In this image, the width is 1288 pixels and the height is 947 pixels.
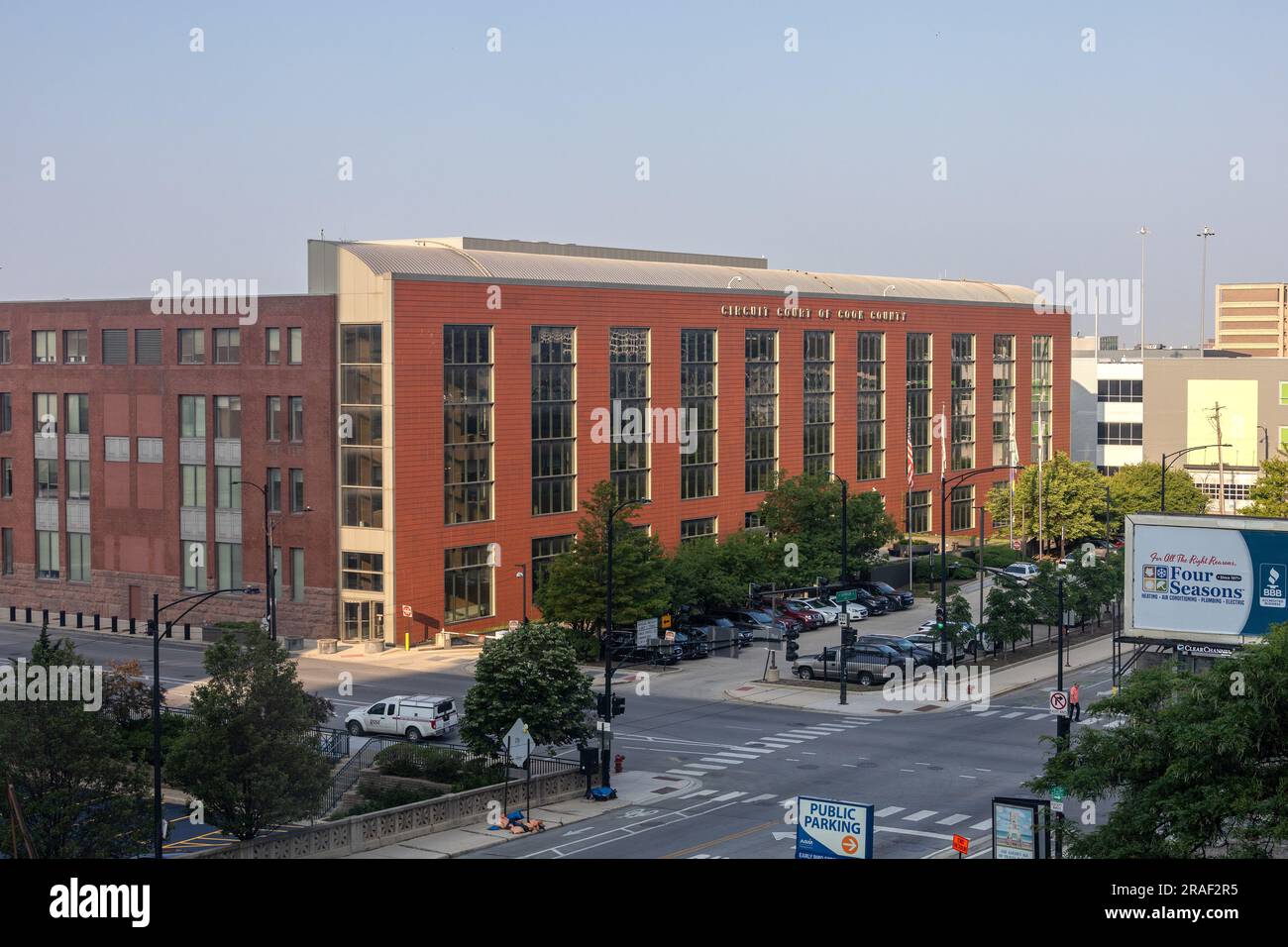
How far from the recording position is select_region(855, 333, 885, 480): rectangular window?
9356 cm

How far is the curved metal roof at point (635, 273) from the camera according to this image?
66.9 metres

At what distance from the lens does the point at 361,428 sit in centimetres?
6588

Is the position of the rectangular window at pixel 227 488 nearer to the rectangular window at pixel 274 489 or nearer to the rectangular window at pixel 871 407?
the rectangular window at pixel 274 489

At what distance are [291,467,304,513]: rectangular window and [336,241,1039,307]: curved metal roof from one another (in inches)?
403

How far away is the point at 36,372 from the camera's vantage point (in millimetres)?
76625

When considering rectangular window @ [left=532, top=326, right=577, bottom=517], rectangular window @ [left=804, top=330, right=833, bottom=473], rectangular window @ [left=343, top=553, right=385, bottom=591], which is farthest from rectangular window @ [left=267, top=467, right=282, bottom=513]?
rectangular window @ [left=804, top=330, right=833, bottom=473]

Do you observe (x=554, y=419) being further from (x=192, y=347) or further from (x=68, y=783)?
(x=68, y=783)

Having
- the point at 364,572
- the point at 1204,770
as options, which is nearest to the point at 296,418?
the point at 364,572

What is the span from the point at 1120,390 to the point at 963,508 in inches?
1135

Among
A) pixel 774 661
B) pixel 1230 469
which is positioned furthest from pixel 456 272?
pixel 1230 469

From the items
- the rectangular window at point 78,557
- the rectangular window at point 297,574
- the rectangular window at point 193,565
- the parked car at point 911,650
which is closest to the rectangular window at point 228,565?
the rectangular window at point 193,565

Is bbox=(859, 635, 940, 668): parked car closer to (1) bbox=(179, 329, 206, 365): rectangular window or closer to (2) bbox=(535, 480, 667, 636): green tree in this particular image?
(2) bbox=(535, 480, 667, 636): green tree
